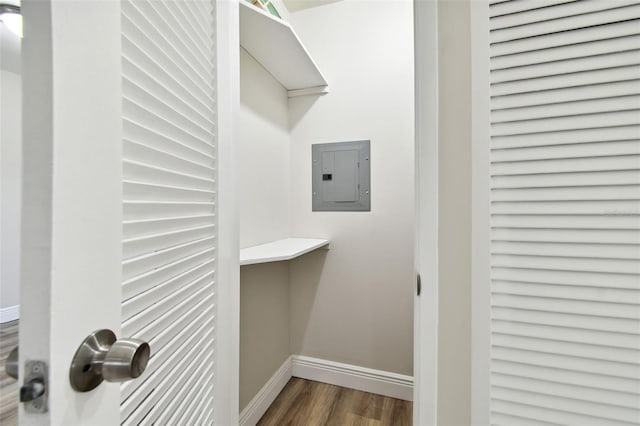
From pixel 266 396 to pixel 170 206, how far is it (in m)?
1.39

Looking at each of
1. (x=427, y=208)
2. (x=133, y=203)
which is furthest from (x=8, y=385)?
(x=427, y=208)

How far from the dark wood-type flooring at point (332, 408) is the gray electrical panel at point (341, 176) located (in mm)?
1168

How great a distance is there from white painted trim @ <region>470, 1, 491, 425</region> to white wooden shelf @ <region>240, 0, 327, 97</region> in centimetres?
87

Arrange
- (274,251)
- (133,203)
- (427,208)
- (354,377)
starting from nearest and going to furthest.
→ (133,203) → (427,208) → (274,251) → (354,377)

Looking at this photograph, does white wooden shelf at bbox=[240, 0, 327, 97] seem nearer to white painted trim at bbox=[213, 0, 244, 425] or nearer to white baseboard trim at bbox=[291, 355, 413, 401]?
white painted trim at bbox=[213, 0, 244, 425]

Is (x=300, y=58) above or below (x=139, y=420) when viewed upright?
above

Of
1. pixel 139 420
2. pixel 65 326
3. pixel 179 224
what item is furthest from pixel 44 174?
pixel 139 420

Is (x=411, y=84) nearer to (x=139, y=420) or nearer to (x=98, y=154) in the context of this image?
(x=98, y=154)

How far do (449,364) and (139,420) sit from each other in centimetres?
73

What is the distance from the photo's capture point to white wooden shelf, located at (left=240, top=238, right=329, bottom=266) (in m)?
1.17

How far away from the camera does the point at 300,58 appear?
58.1 inches

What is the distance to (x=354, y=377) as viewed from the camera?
171cm

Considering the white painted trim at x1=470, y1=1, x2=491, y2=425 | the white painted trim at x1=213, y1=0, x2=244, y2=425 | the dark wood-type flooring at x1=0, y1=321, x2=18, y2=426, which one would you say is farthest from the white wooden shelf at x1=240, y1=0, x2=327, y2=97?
the dark wood-type flooring at x1=0, y1=321, x2=18, y2=426

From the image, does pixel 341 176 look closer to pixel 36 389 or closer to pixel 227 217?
pixel 227 217
